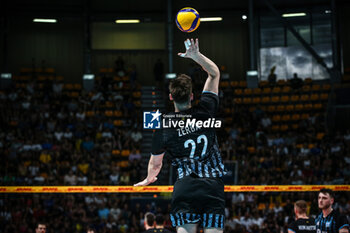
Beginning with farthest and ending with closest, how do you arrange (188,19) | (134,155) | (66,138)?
(66,138)
(134,155)
(188,19)

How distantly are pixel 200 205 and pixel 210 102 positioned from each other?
3.20 feet

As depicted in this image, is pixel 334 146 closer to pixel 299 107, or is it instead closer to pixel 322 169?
pixel 322 169

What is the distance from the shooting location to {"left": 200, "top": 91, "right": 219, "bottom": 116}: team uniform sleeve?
4637 millimetres

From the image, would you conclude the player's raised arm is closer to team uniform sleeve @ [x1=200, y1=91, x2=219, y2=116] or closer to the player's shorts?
team uniform sleeve @ [x1=200, y1=91, x2=219, y2=116]

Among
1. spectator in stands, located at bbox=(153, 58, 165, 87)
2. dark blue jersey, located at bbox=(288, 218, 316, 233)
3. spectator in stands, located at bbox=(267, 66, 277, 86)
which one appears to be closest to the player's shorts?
dark blue jersey, located at bbox=(288, 218, 316, 233)

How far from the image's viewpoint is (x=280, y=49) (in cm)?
3083

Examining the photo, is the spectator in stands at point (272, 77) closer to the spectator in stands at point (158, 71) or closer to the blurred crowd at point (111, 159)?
the blurred crowd at point (111, 159)

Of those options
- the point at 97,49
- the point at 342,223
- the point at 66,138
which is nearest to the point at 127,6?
the point at 97,49

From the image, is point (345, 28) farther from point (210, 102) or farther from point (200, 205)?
point (200, 205)

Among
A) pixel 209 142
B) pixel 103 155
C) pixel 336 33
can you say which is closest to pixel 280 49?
pixel 336 33

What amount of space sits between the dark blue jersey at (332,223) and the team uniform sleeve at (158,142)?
4446 mm

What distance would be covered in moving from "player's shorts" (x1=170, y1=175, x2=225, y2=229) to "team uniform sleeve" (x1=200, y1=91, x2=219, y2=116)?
2.17 ft

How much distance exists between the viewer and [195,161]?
459 cm

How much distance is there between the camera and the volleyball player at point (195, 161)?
4.46 m
